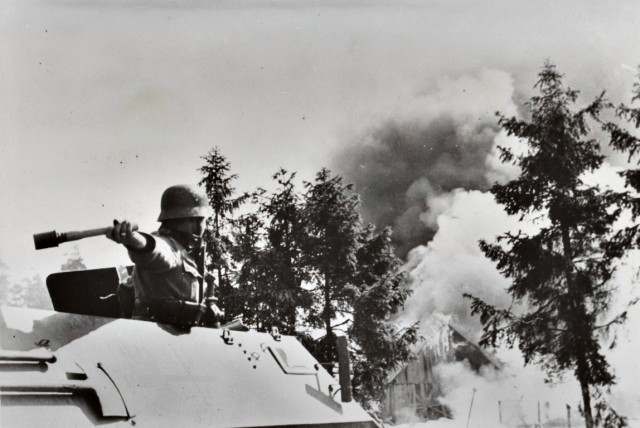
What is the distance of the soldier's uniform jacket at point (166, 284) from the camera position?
4633 millimetres

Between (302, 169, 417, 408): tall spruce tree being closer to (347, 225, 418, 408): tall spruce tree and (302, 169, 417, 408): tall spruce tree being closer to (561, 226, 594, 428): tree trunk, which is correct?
(347, 225, 418, 408): tall spruce tree

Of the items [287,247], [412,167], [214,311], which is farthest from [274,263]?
[214,311]

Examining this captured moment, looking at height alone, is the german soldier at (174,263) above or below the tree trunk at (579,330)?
above

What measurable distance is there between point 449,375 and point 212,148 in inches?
604

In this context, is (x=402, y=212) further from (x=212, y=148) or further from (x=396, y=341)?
(x=212, y=148)

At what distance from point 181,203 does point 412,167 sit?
52.9ft

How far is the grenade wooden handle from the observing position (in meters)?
3.80

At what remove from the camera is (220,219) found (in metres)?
19.3

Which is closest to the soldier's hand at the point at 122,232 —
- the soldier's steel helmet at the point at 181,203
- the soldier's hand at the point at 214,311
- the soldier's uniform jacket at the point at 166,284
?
the soldier's uniform jacket at the point at 166,284

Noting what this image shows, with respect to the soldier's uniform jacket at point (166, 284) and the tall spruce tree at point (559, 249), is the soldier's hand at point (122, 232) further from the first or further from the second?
the tall spruce tree at point (559, 249)

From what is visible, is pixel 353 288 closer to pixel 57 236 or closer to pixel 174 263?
pixel 174 263

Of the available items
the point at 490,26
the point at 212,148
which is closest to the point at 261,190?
the point at 212,148

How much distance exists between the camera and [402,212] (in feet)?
73.6

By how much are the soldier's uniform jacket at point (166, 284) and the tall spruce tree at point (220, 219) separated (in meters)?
12.9
